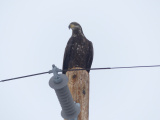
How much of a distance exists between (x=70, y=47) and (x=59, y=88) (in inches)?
153

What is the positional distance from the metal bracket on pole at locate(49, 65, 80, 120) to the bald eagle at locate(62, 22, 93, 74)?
124 inches

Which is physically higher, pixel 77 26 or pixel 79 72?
pixel 77 26

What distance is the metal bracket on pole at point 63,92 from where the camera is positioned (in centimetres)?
236

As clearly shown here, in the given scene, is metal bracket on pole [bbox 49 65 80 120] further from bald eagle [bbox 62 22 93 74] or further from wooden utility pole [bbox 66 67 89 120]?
bald eagle [bbox 62 22 93 74]

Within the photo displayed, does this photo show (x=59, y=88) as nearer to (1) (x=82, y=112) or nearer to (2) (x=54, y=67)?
(2) (x=54, y=67)

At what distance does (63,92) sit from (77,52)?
3.66m

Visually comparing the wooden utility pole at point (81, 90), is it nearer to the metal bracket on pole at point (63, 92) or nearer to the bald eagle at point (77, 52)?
the metal bracket on pole at point (63, 92)

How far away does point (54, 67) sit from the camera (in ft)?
7.89

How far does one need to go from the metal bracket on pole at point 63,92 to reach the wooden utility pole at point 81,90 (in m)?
0.74

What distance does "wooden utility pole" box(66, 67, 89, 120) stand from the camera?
3.36 m

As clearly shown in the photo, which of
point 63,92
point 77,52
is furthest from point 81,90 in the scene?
point 77,52

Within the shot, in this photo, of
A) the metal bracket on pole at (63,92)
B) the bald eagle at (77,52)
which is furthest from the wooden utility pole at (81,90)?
the bald eagle at (77,52)

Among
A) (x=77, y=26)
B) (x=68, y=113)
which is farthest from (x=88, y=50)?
(x=68, y=113)

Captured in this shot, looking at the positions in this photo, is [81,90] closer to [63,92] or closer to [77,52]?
[63,92]
